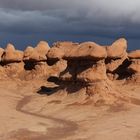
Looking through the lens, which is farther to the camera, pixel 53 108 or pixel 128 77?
pixel 128 77

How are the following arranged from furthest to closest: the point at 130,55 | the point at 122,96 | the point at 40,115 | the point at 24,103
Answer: the point at 130,55 < the point at 24,103 < the point at 122,96 < the point at 40,115

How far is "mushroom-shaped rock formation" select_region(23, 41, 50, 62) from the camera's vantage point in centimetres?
6144

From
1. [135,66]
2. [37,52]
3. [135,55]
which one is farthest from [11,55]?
[135,66]

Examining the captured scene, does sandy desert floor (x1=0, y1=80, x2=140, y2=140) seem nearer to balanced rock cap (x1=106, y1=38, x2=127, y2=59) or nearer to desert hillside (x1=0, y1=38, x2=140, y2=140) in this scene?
desert hillside (x1=0, y1=38, x2=140, y2=140)

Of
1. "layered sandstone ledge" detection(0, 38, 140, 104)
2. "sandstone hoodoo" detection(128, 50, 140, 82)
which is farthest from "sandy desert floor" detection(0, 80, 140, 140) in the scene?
"sandstone hoodoo" detection(128, 50, 140, 82)

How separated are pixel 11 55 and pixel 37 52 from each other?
3.74 metres

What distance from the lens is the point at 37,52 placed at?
207ft

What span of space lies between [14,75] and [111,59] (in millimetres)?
14771

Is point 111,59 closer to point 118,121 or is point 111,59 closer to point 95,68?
point 95,68

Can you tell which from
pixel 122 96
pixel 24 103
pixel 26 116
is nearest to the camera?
pixel 26 116

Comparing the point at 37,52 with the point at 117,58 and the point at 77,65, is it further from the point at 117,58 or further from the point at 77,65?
the point at 77,65

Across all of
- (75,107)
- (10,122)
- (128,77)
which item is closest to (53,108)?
(75,107)

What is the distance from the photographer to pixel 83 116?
36.3 meters

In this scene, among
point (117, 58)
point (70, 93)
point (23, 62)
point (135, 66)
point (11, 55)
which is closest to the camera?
point (70, 93)
